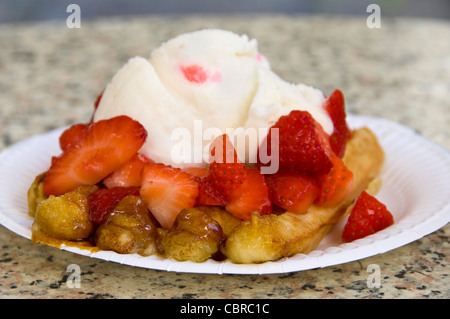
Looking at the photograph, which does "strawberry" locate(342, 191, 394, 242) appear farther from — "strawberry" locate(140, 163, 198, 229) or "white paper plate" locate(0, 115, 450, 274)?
"strawberry" locate(140, 163, 198, 229)

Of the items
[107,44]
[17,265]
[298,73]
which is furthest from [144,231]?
[107,44]

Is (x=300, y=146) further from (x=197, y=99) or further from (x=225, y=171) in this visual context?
(x=197, y=99)

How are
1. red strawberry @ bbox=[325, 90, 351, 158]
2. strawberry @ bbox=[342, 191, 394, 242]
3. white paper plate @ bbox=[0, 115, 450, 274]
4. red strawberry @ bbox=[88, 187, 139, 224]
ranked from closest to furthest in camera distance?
1. white paper plate @ bbox=[0, 115, 450, 274]
2. red strawberry @ bbox=[88, 187, 139, 224]
3. strawberry @ bbox=[342, 191, 394, 242]
4. red strawberry @ bbox=[325, 90, 351, 158]

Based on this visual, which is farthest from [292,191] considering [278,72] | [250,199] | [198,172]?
[278,72]

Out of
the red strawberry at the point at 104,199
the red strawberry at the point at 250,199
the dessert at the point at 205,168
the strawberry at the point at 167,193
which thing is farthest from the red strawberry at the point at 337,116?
the red strawberry at the point at 104,199

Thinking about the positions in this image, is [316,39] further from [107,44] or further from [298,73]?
[107,44]

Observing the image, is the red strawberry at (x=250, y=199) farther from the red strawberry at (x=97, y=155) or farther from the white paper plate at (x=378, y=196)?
the red strawberry at (x=97, y=155)

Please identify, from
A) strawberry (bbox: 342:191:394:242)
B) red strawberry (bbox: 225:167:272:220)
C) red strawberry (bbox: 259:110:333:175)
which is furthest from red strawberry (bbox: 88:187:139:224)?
strawberry (bbox: 342:191:394:242)
